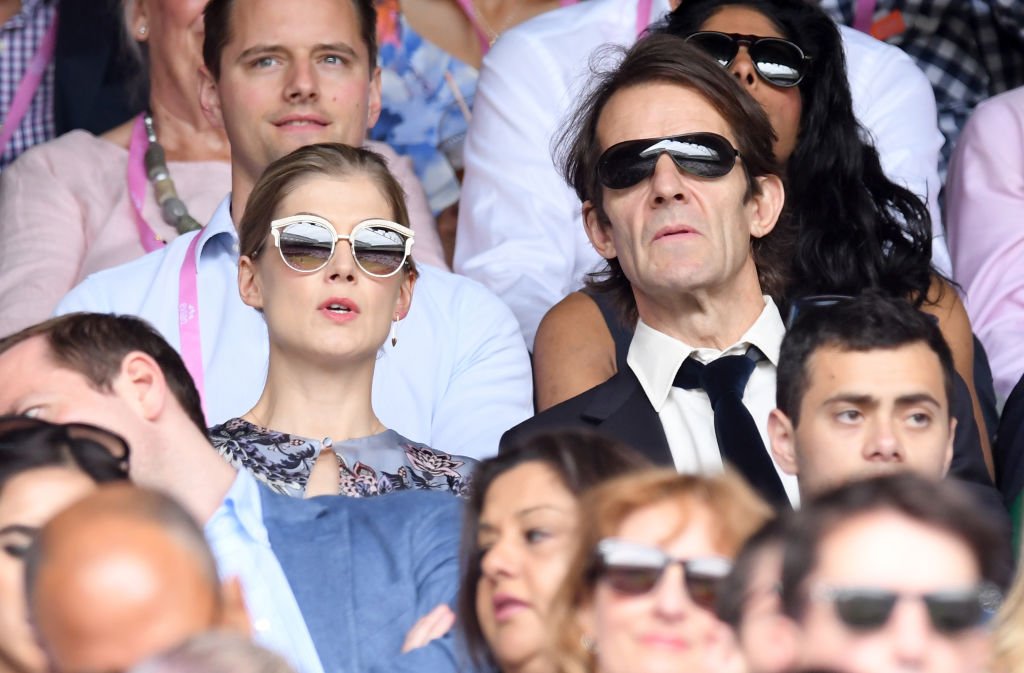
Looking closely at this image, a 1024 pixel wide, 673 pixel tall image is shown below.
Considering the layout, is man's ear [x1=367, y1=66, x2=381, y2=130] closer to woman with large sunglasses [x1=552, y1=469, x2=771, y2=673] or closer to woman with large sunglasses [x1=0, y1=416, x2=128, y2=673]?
woman with large sunglasses [x1=0, y1=416, x2=128, y2=673]

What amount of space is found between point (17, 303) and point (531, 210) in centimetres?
117

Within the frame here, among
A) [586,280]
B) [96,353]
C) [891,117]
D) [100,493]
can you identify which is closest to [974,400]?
[586,280]

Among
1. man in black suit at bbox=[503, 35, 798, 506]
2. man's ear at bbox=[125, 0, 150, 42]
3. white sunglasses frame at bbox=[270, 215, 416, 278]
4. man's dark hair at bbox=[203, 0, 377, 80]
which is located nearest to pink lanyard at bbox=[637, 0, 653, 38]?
man's dark hair at bbox=[203, 0, 377, 80]

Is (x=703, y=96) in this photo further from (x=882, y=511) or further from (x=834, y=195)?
(x=882, y=511)

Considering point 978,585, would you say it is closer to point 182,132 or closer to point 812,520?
point 812,520

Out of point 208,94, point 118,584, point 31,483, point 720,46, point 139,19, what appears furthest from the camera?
point 139,19

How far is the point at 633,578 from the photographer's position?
1.97 m

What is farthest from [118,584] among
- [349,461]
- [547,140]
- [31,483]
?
[547,140]

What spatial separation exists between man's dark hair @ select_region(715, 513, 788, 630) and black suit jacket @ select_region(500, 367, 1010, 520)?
1186mm

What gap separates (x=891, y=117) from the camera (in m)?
4.27

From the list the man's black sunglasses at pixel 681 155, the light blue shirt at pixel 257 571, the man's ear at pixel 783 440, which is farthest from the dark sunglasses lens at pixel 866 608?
the man's black sunglasses at pixel 681 155

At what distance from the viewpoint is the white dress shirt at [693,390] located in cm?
316

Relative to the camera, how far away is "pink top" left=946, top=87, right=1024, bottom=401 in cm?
391

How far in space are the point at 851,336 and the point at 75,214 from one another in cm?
202
